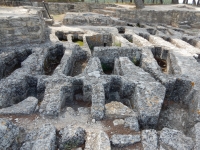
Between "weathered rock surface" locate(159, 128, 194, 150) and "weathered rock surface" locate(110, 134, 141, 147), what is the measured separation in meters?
0.45

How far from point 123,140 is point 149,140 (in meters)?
0.49

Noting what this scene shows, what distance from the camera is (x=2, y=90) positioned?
4.49 m

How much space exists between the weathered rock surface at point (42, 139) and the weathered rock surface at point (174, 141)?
1990mm

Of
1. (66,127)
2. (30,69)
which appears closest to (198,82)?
(66,127)

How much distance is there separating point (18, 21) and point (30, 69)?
8.70 ft

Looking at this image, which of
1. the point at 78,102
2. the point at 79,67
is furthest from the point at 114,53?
the point at 78,102

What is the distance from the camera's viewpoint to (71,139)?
10.6ft

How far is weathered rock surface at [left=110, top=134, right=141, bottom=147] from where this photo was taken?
321 cm

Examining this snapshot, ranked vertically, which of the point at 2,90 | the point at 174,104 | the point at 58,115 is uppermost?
the point at 2,90

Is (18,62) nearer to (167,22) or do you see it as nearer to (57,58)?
(57,58)

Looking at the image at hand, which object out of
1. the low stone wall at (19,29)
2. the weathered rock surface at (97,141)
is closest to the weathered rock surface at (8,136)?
the weathered rock surface at (97,141)

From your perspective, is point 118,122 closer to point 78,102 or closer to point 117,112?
point 117,112

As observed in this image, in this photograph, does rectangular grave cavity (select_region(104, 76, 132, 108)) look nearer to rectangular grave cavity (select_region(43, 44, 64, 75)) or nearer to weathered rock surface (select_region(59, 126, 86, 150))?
weathered rock surface (select_region(59, 126, 86, 150))

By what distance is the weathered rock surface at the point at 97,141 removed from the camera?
3.01m
